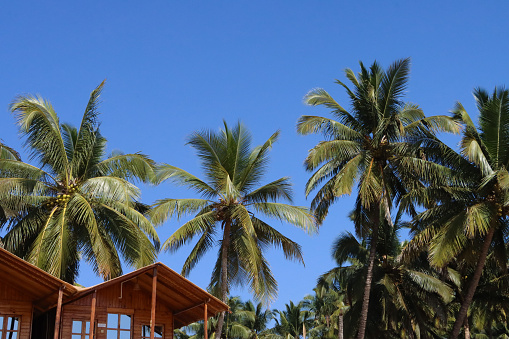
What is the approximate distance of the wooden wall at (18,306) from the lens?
63.1ft

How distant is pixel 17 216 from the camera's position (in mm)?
23594

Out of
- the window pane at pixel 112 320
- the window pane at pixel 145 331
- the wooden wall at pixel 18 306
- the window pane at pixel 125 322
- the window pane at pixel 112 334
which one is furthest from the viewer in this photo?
the window pane at pixel 145 331

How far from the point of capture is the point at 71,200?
22.7 meters

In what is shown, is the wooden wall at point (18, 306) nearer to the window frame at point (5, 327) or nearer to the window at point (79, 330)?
the window frame at point (5, 327)

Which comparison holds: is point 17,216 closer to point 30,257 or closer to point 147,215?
point 30,257

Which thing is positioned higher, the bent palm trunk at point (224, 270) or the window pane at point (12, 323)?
the bent palm trunk at point (224, 270)

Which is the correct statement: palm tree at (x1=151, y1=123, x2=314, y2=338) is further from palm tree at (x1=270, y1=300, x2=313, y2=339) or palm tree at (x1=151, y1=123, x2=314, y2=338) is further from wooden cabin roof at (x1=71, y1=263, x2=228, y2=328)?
palm tree at (x1=270, y1=300, x2=313, y2=339)

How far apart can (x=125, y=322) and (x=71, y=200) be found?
4.80 meters

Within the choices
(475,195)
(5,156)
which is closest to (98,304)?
(5,156)

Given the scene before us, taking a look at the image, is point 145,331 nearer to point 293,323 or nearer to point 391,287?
point 391,287

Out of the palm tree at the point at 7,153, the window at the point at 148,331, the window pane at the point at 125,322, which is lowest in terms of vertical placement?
the window at the point at 148,331

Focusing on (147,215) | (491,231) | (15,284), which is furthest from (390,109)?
(15,284)

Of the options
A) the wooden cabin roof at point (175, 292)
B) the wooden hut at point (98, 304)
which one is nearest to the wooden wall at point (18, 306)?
the wooden hut at point (98, 304)

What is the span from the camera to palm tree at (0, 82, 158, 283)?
21953 mm
